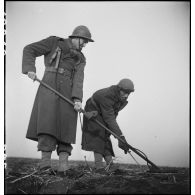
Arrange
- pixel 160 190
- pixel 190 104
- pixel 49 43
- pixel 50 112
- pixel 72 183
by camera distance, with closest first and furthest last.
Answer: pixel 160 190 < pixel 72 183 < pixel 190 104 < pixel 50 112 < pixel 49 43

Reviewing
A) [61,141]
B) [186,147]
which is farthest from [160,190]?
[61,141]

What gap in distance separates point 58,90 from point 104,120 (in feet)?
4.68

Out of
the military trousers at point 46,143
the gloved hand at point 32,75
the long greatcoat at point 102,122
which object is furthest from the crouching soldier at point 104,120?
the gloved hand at point 32,75

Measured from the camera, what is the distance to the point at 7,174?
417 centimetres

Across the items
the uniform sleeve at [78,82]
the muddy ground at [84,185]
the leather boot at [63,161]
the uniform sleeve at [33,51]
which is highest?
the uniform sleeve at [33,51]

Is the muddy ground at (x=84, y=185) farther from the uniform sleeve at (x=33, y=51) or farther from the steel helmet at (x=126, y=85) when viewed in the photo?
the steel helmet at (x=126, y=85)

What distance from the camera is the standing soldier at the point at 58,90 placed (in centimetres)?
464

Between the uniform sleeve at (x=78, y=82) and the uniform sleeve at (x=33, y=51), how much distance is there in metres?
0.59

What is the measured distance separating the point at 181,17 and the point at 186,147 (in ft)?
6.01

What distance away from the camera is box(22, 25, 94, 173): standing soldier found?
4.64m

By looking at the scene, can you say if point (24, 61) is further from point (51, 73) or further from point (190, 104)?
point (190, 104)

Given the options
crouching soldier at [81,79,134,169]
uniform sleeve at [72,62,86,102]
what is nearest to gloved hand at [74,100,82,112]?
uniform sleeve at [72,62,86,102]

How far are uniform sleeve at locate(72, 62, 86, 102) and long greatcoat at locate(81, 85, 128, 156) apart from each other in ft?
3.33
